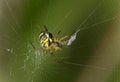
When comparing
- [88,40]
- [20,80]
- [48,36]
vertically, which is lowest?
[20,80]

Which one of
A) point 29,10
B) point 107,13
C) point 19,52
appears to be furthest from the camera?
point 19,52

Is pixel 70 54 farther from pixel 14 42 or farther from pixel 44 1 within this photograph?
pixel 14 42

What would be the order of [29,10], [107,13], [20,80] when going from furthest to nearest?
[20,80]
[107,13]
[29,10]

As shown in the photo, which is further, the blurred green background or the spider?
the spider

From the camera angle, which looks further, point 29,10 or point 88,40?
point 88,40

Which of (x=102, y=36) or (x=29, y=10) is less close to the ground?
(x=29, y=10)

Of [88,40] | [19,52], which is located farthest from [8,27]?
[88,40]

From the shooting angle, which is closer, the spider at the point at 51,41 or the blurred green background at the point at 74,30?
the blurred green background at the point at 74,30

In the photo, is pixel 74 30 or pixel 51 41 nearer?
pixel 74 30
